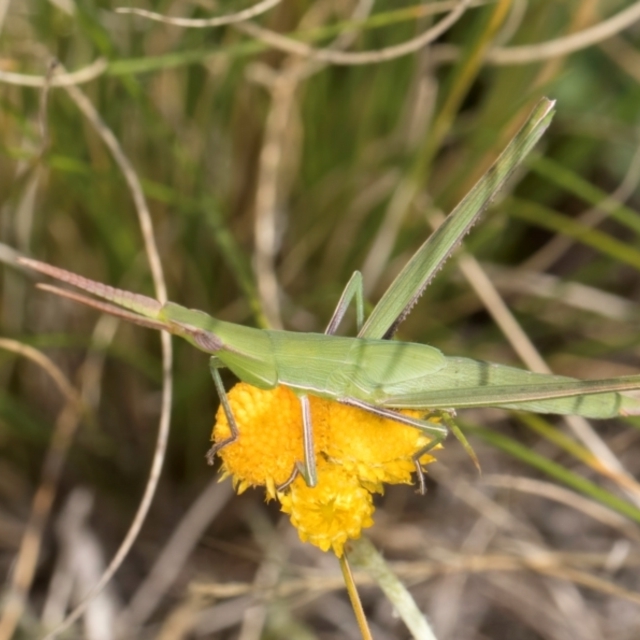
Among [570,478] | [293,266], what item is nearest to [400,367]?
[570,478]

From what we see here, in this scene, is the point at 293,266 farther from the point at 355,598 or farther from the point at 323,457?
the point at 355,598

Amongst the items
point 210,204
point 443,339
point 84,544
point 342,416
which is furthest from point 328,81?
point 84,544

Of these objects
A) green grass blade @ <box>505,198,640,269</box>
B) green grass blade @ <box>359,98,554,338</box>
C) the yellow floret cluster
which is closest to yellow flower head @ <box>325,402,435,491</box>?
the yellow floret cluster

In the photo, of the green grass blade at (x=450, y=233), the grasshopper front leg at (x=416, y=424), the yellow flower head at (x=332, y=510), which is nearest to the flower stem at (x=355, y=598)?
the yellow flower head at (x=332, y=510)

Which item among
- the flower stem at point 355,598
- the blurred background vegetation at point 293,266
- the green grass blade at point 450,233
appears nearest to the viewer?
the flower stem at point 355,598

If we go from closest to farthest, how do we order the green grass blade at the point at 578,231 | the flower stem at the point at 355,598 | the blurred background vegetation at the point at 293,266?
the flower stem at the point at 355,598 → the green grass blade at the point at 578,231 → the blurred background vegetation at the point at 293,266

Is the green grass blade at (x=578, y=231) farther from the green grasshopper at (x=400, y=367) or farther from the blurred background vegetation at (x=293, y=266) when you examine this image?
the green grasshopper at (x=400, y=367)
